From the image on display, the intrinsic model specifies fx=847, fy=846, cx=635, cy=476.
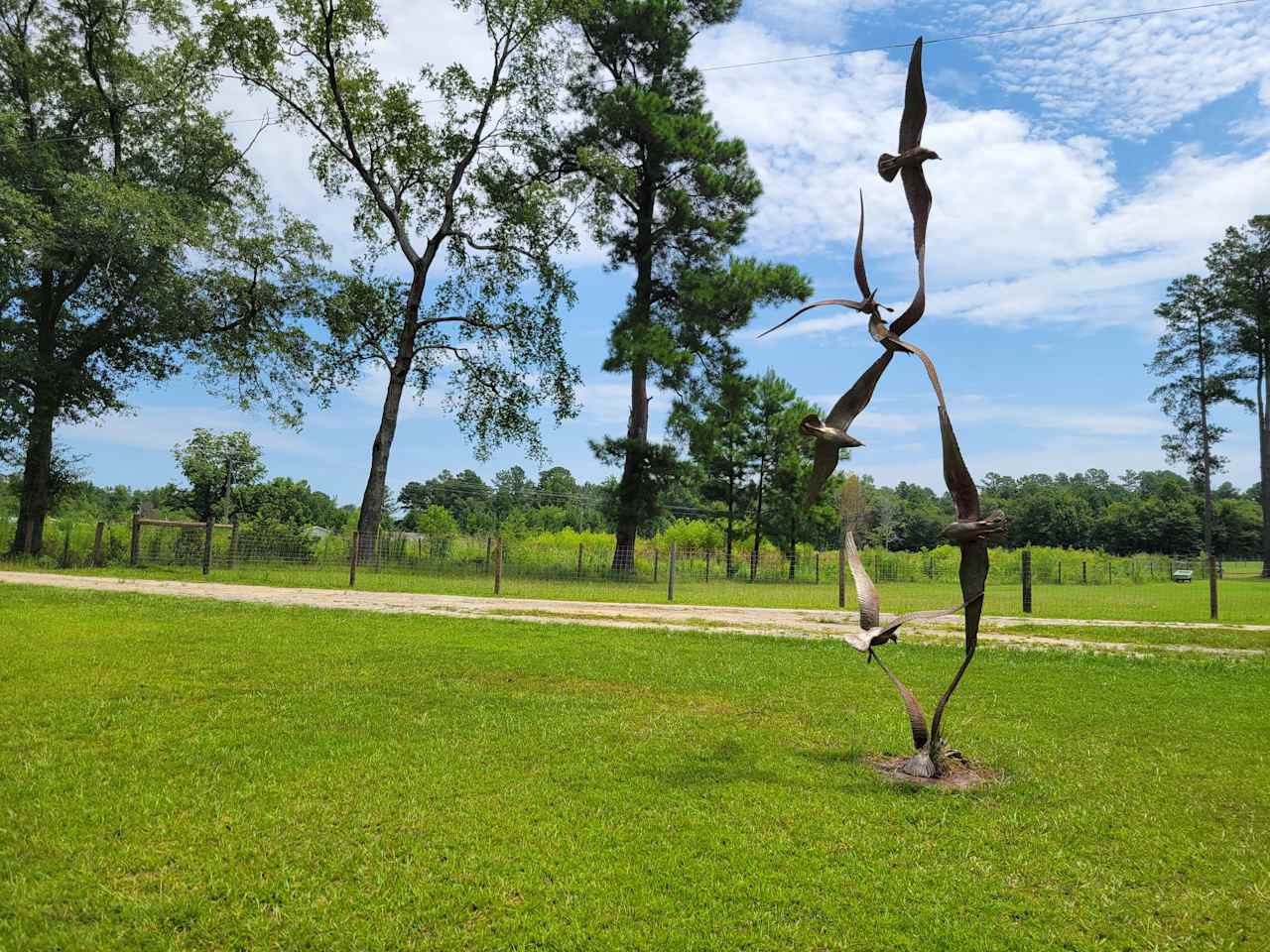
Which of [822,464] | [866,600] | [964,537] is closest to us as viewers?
[964,537]

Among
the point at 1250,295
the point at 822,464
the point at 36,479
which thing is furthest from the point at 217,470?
the point at 1250,295

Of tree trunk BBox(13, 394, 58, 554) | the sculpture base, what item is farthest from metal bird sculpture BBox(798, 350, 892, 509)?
tree trunk BBox(13, 394, 58, 554)

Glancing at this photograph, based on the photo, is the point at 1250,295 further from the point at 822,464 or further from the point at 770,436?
the point at 822,464

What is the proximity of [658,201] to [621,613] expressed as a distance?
18.0 meters

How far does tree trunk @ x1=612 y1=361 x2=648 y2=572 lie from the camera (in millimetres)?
27547

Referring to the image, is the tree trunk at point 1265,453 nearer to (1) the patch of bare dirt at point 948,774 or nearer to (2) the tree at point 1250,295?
(2) the tree at point 1250,295

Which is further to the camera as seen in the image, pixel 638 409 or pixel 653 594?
pixel 638 409

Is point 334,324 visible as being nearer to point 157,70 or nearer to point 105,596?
point 157,70

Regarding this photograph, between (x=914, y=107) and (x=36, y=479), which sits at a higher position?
(x=914, y=107)

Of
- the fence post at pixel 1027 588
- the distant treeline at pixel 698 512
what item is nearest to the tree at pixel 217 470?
the distant treeline at pixel 698 512

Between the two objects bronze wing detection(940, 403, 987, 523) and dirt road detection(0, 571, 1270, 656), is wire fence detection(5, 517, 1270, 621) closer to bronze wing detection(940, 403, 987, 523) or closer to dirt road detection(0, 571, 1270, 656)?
dirt road detection(0, 571, 1270, 656)

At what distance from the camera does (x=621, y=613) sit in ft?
49.2

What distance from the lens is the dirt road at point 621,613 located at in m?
12.3

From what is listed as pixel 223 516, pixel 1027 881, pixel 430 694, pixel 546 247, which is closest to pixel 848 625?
pixel 430 694
